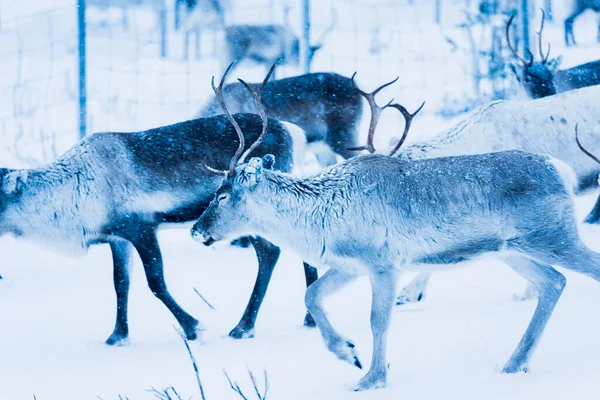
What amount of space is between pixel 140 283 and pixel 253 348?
2.02 m

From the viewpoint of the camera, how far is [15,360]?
207 inches

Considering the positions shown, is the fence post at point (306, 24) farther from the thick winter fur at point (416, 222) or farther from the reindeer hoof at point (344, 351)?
the reindeer hoof at point (344, 351)

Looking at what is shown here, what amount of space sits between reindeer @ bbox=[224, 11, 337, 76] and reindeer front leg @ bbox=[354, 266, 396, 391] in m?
10.6

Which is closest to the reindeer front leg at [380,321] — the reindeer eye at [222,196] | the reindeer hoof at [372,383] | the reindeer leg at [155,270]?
the reindeer hoof at [372,383]

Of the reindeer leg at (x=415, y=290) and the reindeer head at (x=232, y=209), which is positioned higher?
Answer: the reindeer head at (x=232, y=209)

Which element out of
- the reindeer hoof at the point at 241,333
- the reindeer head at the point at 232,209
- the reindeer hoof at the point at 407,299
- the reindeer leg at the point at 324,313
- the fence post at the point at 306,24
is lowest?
the reindeer hoof at the point at 241,333

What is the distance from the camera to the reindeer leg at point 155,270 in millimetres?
5449

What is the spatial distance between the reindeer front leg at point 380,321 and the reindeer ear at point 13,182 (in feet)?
7.74

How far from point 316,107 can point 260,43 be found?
270 inches

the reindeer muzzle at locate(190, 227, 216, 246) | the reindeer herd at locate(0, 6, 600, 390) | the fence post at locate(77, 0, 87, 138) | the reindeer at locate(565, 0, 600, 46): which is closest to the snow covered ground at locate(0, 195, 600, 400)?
the reindeer herd at locate(0, 6, 600, 390)

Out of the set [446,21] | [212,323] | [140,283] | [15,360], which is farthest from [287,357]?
[446,21]

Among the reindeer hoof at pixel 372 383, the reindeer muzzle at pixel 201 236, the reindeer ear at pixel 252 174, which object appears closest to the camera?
the reindeer hoof at pixel 372 383

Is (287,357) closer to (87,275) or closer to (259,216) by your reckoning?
(259,216)

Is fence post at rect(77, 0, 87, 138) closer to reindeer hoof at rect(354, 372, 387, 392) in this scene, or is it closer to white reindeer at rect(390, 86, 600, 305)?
white reindeer at rect(390, 86, 600, 305)
